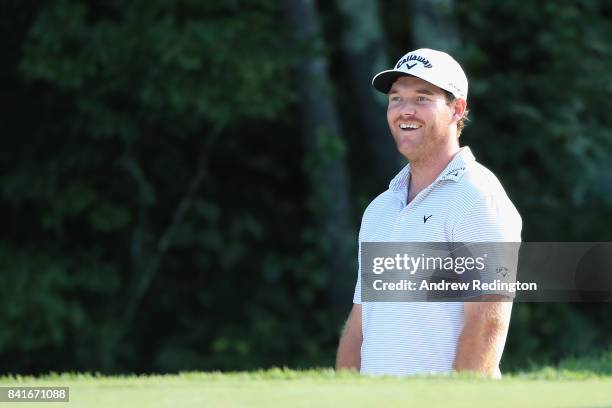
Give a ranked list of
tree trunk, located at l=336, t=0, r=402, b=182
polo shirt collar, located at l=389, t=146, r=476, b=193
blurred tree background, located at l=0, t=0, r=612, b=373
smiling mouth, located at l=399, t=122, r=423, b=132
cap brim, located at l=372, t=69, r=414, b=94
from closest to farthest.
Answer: polo shirt collar, located at l=389, t=146, r=476, b=193 → smiling mouth, located at l=399, t=122, r=423, b=132 → cap brim, located at l=372, t=69, r=414, b=94 → blurred tree background, located at l=0, t=0, r=612, b=373 → tree trunk, located at l=336, t=0, r=402, b=182

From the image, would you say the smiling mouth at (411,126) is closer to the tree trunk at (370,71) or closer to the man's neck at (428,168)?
the man's neck at (428,168)

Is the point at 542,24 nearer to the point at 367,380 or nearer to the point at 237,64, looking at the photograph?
the point at 237,64

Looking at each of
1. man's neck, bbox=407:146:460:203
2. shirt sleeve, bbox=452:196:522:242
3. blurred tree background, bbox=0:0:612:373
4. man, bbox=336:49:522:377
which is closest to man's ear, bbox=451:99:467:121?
man, bbox=336:49:522:377

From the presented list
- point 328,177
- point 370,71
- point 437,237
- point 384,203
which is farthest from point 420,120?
point 370,71

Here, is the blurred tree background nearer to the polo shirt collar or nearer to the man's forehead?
the man's forehead

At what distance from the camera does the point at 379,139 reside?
43.1 feet

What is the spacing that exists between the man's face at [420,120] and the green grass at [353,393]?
0.86 metres

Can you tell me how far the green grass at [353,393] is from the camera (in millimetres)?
3307

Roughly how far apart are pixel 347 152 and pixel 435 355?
964cm

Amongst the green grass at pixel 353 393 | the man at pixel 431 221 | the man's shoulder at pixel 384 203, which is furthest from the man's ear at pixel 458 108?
the green grass at pixel 353 393

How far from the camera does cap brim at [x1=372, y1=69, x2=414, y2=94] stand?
4.49m

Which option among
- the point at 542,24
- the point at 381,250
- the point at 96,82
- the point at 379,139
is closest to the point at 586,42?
the point at 542,24

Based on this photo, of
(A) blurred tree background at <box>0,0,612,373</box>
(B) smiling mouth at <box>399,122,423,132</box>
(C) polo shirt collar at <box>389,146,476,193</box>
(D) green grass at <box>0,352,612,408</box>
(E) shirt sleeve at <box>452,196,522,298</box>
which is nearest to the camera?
(D) green grass at <box>0,352,612,408</box>

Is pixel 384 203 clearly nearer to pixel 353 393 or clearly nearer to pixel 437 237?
pixel 437 237
